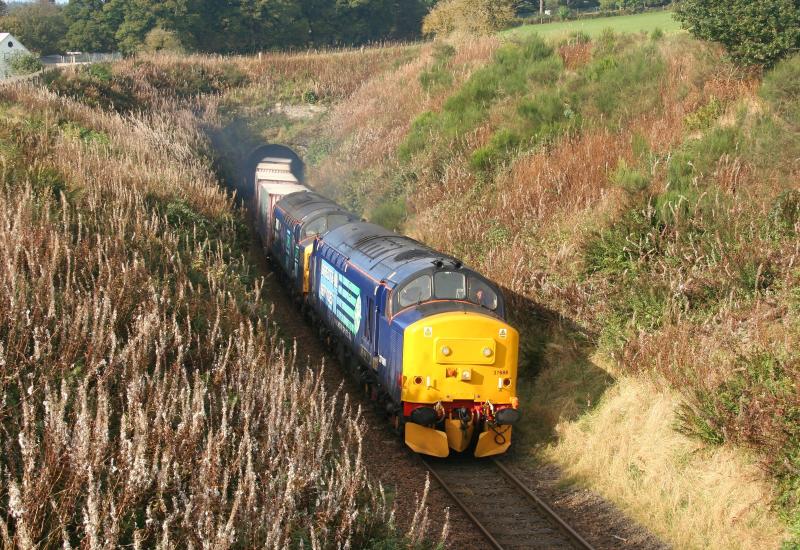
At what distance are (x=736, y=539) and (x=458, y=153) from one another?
1788 cm

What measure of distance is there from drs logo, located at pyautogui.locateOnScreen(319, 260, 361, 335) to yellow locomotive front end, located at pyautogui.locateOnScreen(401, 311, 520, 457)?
8.99 feet

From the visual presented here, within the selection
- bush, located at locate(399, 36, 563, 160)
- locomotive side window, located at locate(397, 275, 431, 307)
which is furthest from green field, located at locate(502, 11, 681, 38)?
locomotive side window, located at locate(397, 275, 431, 307)

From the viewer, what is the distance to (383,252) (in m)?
14.6

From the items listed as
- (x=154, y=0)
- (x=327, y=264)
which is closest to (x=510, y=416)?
(x=327, y=264)

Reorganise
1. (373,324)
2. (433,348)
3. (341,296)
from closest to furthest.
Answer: (433,348) → (373,324) → (341,296)

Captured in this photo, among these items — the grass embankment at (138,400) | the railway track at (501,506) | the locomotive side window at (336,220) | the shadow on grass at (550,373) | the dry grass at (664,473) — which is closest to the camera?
the grass embankment at (138,400)

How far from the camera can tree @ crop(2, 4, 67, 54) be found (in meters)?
63.1

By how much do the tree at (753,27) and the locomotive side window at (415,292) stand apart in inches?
517

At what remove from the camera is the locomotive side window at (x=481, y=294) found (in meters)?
12.8

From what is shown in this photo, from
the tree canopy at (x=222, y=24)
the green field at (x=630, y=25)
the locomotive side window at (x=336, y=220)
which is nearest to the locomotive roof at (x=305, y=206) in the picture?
the locomotive side window at (x=336, y=220)

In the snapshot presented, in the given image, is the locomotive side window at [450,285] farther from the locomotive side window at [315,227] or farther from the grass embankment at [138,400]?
the locomotive side window at [315,227]

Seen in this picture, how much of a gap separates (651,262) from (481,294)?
4.24m

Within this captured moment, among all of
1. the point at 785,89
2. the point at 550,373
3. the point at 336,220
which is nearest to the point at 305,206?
the point at 336,220

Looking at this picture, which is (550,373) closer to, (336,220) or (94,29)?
(336,220)
